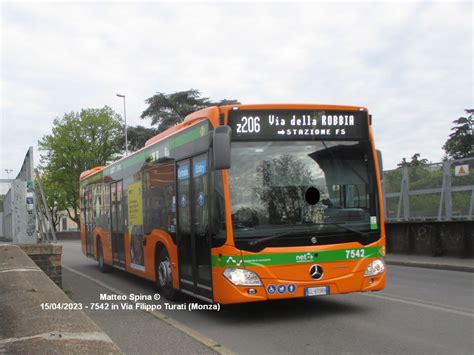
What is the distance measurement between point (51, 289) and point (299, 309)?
155 inches

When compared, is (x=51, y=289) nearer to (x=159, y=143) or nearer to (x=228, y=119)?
(x=228, y=119)

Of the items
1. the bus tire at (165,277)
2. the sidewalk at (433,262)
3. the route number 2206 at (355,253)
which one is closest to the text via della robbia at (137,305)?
the bus tire at (165,277)

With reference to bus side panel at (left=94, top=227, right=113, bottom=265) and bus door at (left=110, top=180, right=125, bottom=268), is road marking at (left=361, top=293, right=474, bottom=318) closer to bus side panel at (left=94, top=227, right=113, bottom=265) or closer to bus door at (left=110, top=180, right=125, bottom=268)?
bus door at (left=110, top=180, right=125, bottom=268)

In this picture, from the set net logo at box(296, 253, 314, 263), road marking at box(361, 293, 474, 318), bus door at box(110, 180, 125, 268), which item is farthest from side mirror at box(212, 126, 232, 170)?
bus door at box(110, 180, 125, 268)

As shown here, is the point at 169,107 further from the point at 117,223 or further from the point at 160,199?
the point at 160,199

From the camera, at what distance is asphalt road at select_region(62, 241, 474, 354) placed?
240 inches

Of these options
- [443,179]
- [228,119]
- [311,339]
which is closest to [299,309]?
[311,339]

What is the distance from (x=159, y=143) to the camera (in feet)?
33.3

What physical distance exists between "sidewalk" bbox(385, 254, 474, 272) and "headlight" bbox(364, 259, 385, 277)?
6699mm

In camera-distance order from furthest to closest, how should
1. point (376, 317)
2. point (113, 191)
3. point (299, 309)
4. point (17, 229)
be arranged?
point (113, 191)
point (17, 229)
point (299, 309)
point (376, 317)

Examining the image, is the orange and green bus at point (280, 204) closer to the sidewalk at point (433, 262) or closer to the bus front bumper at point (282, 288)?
the bus front bumper at point (282, 288)

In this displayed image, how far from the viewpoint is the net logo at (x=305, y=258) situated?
23.9 ft

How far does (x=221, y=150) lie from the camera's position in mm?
6957

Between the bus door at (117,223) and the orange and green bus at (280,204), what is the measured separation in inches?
181
